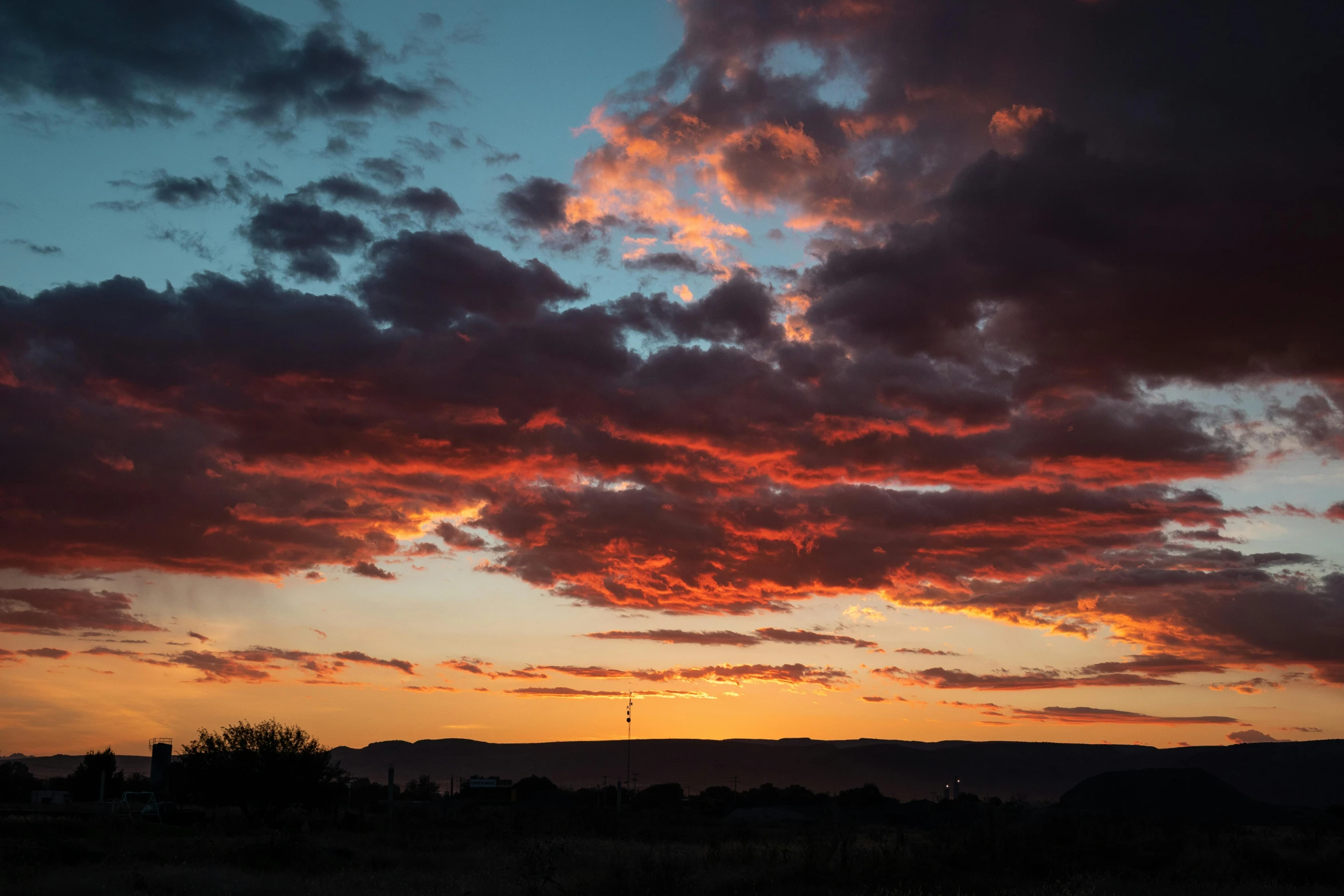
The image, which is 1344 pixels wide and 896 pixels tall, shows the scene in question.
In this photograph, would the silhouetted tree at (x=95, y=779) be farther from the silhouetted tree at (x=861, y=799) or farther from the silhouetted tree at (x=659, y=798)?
the silhouetted tree at (x=861, y=799)

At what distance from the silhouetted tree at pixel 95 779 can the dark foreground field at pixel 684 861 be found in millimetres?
45543

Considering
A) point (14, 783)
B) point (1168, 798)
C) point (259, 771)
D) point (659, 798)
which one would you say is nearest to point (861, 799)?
point (659, 798)

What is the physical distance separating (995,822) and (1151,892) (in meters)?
11.5

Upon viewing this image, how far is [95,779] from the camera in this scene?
95.7 metres

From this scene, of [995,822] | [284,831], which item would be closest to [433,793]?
[284,831]

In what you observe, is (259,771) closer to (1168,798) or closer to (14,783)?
(14,783)

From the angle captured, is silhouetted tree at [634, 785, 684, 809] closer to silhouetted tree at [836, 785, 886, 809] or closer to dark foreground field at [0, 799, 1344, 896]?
silhouetted tree at [836, 785, 886, 809]

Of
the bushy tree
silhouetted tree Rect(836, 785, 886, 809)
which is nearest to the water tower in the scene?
the bushy tree

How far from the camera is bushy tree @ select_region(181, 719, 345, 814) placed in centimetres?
6450

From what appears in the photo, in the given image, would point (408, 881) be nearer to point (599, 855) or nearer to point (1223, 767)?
point (599, 855)

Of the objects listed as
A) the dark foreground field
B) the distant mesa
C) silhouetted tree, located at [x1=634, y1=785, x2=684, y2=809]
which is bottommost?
silhouetted tree, located at [x1=634, y1=785, x2=684, y2=809]

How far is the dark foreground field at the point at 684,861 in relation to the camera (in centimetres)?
2662

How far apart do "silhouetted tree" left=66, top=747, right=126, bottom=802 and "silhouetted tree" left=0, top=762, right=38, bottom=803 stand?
3.48 meters

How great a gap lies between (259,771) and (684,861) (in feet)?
144
